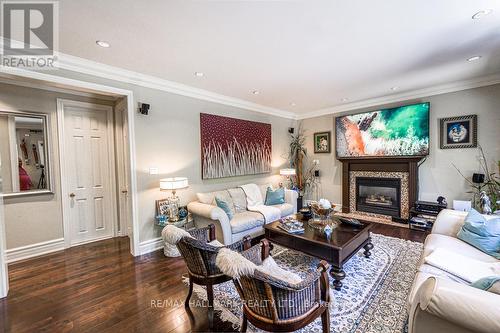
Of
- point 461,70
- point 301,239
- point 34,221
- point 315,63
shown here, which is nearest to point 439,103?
point 461,70

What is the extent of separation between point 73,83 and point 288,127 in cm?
483

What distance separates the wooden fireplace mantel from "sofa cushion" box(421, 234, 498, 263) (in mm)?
2261

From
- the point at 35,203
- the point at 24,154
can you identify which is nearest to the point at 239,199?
the point at 35,203

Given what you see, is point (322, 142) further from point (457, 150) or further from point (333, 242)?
point (333, 242)

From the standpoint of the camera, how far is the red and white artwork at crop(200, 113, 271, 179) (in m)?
4.17

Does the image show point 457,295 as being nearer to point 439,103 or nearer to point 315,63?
point 315,63

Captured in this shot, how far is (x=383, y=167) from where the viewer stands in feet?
15.7

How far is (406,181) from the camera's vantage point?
4477 mm

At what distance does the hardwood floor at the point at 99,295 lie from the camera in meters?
1.88

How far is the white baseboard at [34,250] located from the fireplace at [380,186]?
582 centimetres

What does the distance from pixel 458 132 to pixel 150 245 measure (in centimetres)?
590

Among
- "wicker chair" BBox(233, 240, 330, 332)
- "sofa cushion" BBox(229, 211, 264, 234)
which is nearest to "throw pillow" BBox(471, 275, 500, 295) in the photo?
"wicker chair" BBox(233, 240, 330, 332)

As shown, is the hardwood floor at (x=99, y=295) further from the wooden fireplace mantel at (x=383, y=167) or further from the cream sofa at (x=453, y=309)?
the wooden fireplace mantel at (x=383, y=167)

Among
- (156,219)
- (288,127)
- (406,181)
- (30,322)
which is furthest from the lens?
(288,127)
